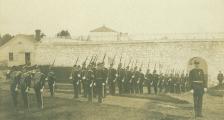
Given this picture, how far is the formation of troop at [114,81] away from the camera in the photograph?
8570 millimetres

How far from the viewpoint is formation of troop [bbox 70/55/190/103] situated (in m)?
8.57

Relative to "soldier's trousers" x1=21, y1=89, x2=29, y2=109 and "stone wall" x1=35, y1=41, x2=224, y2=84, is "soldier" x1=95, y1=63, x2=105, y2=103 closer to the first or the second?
"soldier's trousers" x1=21, y1=89, x2=29, y2=109

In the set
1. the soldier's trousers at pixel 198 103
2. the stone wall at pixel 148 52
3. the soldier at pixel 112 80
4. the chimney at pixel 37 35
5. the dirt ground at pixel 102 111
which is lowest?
the dirt ground at pixel 102 111

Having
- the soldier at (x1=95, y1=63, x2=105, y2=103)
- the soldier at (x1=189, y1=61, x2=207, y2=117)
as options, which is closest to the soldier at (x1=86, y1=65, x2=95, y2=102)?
the soldier at (x1=95, y1=63, x2=105, y2=103)

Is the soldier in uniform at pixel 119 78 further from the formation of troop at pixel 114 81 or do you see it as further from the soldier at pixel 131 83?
the soldier at pixel 131 83

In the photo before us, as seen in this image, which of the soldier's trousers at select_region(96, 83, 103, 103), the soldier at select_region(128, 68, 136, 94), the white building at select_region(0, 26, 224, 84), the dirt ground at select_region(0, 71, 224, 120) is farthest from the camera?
the white building at select_region(0, 26, 224, 84)

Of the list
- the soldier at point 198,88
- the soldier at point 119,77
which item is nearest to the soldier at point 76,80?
the soldier at point 119,77

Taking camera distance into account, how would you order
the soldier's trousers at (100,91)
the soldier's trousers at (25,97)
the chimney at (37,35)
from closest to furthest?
1. the soldier's trousers at (25,97)
2. the soldier's trousers at (100,91)
3. the chimney at (37,35)

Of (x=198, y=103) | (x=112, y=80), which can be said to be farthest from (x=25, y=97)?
(x=198, y=103)

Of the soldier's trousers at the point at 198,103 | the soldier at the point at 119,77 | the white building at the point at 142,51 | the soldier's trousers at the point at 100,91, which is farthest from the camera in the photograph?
the white building at the point at 142,51

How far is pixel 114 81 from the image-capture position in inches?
400

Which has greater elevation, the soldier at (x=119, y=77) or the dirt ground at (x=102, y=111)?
the soldier at (x=119, y=77)

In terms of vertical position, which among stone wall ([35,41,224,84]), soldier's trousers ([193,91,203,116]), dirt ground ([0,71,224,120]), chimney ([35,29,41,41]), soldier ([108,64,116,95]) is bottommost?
dirt ground ([0,71,224,120])

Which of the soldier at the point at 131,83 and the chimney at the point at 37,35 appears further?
the chimney at the point at 37,35
